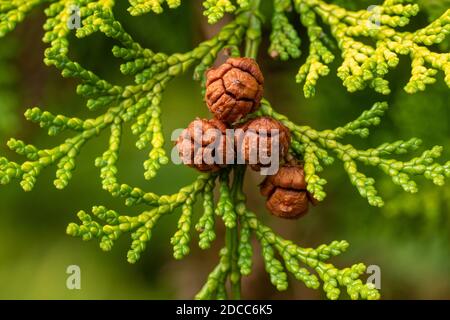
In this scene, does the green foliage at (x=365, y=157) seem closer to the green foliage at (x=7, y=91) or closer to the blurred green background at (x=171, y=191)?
the blurred green background at (x=171, y=191)

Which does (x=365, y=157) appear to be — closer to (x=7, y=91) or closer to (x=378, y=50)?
(x=378, y=50)

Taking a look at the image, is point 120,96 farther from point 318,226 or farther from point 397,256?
point 397,256

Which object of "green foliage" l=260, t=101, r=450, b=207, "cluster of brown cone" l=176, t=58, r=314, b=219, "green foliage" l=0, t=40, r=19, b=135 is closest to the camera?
"cluster of brown cone" l=176, t=58, r=314, b=219

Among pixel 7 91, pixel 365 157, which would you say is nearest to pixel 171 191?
pixel 7 91

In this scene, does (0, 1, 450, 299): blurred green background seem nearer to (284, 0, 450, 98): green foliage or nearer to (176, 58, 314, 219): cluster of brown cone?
(284, 0, 450, 98): green foliage

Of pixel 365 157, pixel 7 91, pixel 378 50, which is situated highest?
pixel 7 91

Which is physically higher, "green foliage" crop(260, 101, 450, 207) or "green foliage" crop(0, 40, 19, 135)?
"green foliage" crop(0, 40, 19, 135)

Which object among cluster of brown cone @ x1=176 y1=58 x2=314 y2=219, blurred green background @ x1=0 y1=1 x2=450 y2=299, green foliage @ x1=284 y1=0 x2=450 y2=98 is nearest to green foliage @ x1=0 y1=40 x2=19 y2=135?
blurred green background @ x1=0 y1=1 x2=450 y2=299

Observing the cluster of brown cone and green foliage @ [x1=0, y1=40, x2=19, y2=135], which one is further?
green foliage @ [x1=0, y1=40, x2=19, y2=135]
